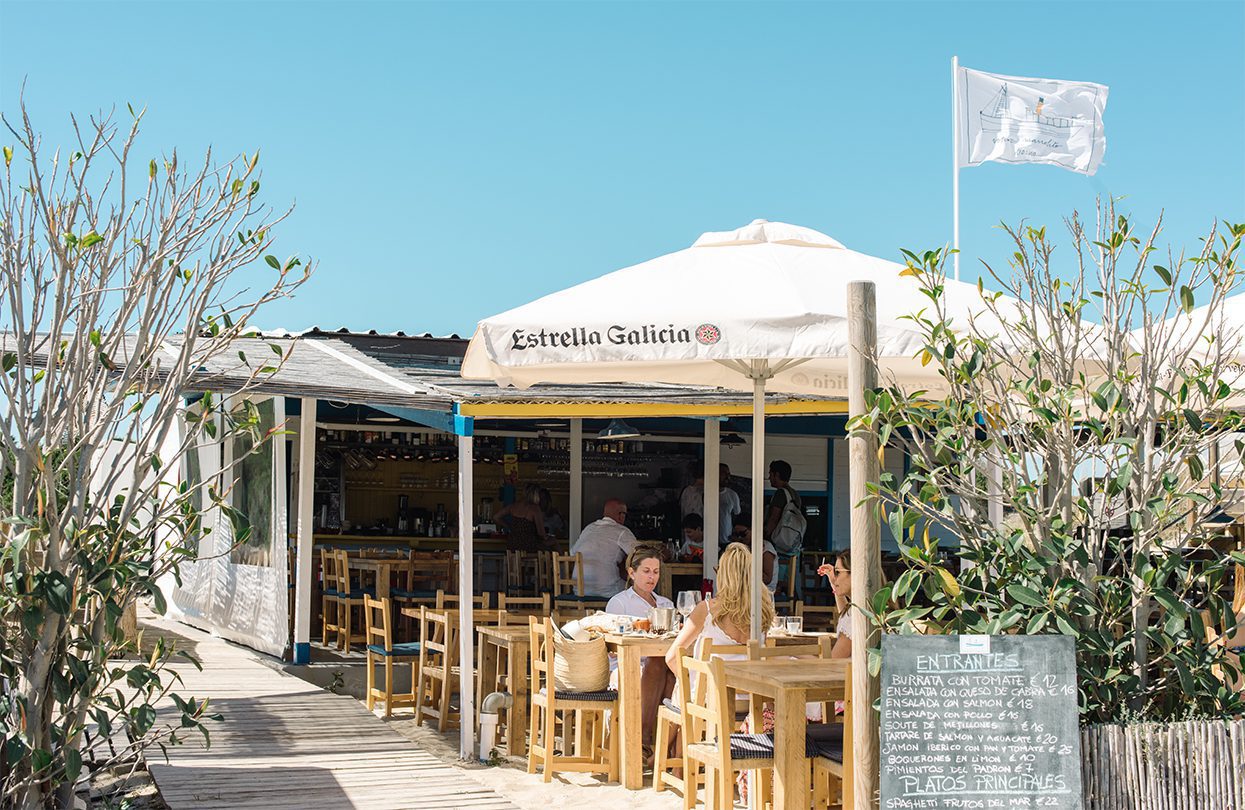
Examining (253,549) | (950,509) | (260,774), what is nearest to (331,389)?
(260,774)

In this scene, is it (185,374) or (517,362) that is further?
(517,362)

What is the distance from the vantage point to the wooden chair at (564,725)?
6.66 m

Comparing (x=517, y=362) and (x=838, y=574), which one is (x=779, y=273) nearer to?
(x=517, y=362)

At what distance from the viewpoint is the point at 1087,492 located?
407 centimetres

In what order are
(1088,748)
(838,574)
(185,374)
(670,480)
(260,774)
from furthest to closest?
(670,480)
(838,574)
(260,774)
(185,374)
(1088,748)

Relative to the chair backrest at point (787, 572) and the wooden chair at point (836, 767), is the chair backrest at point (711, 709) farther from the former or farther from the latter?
the chair backrest at point (787, 572)

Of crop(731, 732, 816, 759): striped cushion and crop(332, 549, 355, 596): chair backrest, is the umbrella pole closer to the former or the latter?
crop(731, 732, 816, 759): striped cushion

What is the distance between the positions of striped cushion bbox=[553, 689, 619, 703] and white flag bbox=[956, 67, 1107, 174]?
23.6 feet

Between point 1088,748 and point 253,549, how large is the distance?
9.01 metres

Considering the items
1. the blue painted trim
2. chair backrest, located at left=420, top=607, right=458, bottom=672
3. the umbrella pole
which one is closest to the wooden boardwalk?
chair backrest, located at left=420, top=607, right=458, bottom=672

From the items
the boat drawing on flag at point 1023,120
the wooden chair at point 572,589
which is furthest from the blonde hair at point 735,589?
the boat drawing on flag at point 1023,120

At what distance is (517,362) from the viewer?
564cm

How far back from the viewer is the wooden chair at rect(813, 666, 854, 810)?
191 inches

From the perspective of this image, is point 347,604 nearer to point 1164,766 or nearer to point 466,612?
point 466,612
